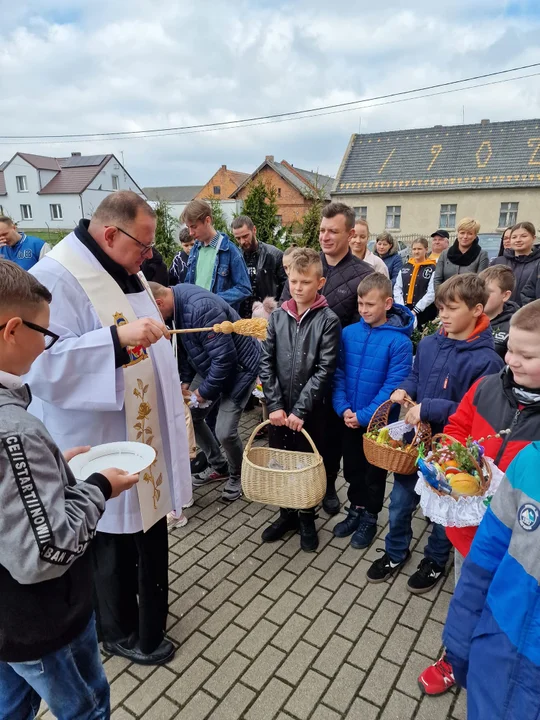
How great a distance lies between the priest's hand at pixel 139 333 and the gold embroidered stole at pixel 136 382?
173 mm

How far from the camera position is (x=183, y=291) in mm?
3564

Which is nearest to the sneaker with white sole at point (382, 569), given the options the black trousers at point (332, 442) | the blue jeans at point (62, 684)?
the black trousers at point (332, 442)

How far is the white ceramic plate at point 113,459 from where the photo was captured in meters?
1.82

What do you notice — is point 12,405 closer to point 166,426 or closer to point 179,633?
point 166,426

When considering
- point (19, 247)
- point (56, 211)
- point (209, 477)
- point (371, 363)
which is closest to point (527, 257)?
point (371, 363)

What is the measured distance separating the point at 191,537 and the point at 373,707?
1.81 metres

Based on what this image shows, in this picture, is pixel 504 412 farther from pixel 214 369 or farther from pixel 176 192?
pixel 176 192

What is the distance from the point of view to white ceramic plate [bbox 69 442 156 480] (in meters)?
1.82

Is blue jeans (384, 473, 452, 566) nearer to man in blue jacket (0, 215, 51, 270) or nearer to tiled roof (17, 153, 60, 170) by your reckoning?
man in blue jacket (0, 215, 51, 270)

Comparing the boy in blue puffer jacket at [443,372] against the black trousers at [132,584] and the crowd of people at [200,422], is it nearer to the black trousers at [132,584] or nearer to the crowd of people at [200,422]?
the crowd of people at [200,422]

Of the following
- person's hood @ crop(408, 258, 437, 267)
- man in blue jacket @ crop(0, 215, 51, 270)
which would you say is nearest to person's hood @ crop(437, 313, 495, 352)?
person's hood @ crop(408, 258, 437, 267)

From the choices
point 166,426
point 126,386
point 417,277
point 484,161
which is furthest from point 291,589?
point 484,161

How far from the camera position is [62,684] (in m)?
1.63

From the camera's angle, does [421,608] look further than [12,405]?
Yes
